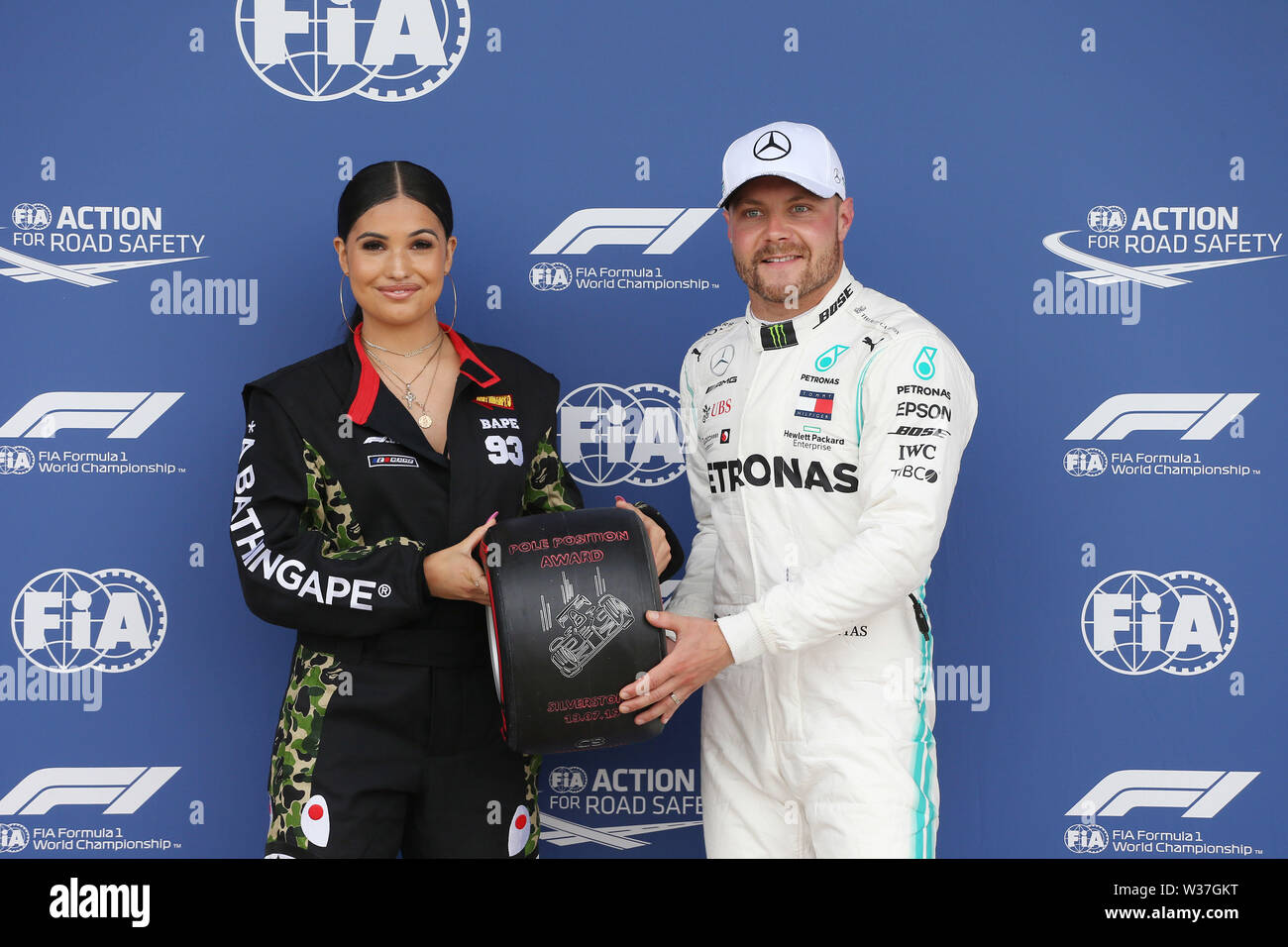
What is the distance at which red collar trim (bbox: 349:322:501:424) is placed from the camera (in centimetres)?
189

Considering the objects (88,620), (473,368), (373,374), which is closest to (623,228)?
(473,368)

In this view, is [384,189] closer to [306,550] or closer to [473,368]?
[473,368]

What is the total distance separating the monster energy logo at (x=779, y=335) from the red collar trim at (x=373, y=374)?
1.71 feet

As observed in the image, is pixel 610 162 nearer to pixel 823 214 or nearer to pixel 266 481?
pixel 823 214

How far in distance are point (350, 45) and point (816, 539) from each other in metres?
1.63

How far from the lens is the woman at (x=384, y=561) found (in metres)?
1.81

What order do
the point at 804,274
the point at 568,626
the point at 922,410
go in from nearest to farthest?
the point at 568,626
the point at 922,410
the point at 804,274

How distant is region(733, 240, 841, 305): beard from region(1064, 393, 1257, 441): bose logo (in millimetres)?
927

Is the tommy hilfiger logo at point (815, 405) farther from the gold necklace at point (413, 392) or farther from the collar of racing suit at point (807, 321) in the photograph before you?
the gold necklace at point (413, 392)

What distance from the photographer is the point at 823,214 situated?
1.92 m

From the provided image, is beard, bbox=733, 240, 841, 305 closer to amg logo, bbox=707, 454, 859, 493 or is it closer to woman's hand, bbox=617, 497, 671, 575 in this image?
amg logo, bbox=707, 454, 859, 493

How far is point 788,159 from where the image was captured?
1874 mm

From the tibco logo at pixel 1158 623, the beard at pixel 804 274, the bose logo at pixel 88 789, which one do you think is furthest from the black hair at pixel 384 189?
the tibco logo at pixel 1158 623

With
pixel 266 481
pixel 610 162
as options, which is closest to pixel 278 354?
pixel 266 481
